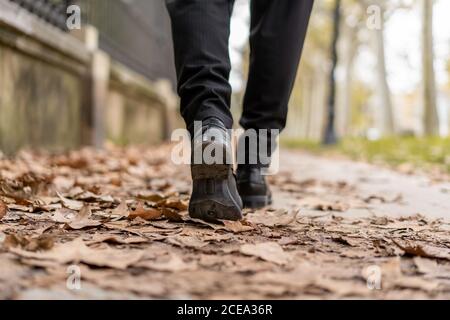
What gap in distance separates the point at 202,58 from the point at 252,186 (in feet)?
2.16

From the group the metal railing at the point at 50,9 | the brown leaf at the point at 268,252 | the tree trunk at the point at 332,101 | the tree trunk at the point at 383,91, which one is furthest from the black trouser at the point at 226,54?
the tree trunk at the point at 383,91

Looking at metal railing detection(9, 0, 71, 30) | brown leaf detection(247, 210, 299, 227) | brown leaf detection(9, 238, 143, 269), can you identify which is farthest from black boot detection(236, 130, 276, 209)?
metal railing detection(9, 0, 71, 30)

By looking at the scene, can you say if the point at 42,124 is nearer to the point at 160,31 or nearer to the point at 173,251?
the point at 173,251

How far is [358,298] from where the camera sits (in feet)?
3.57

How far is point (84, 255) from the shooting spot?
48.8 inches

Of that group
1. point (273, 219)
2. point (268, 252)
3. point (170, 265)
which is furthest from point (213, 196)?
point (170, 265)

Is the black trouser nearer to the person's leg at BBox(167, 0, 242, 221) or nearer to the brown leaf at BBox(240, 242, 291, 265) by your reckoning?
the person's leg at BBox(167, 0, 242, 221)

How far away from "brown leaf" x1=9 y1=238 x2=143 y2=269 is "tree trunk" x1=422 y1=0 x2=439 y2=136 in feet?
35.2

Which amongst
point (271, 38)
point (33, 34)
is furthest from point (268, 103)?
point (33, 34)

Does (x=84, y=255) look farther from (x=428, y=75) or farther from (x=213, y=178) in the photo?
(x=428, y=75)

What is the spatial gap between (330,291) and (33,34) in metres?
3.67

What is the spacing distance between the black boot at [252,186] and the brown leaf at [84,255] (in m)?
1.02

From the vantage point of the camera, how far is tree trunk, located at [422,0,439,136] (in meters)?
11.1
